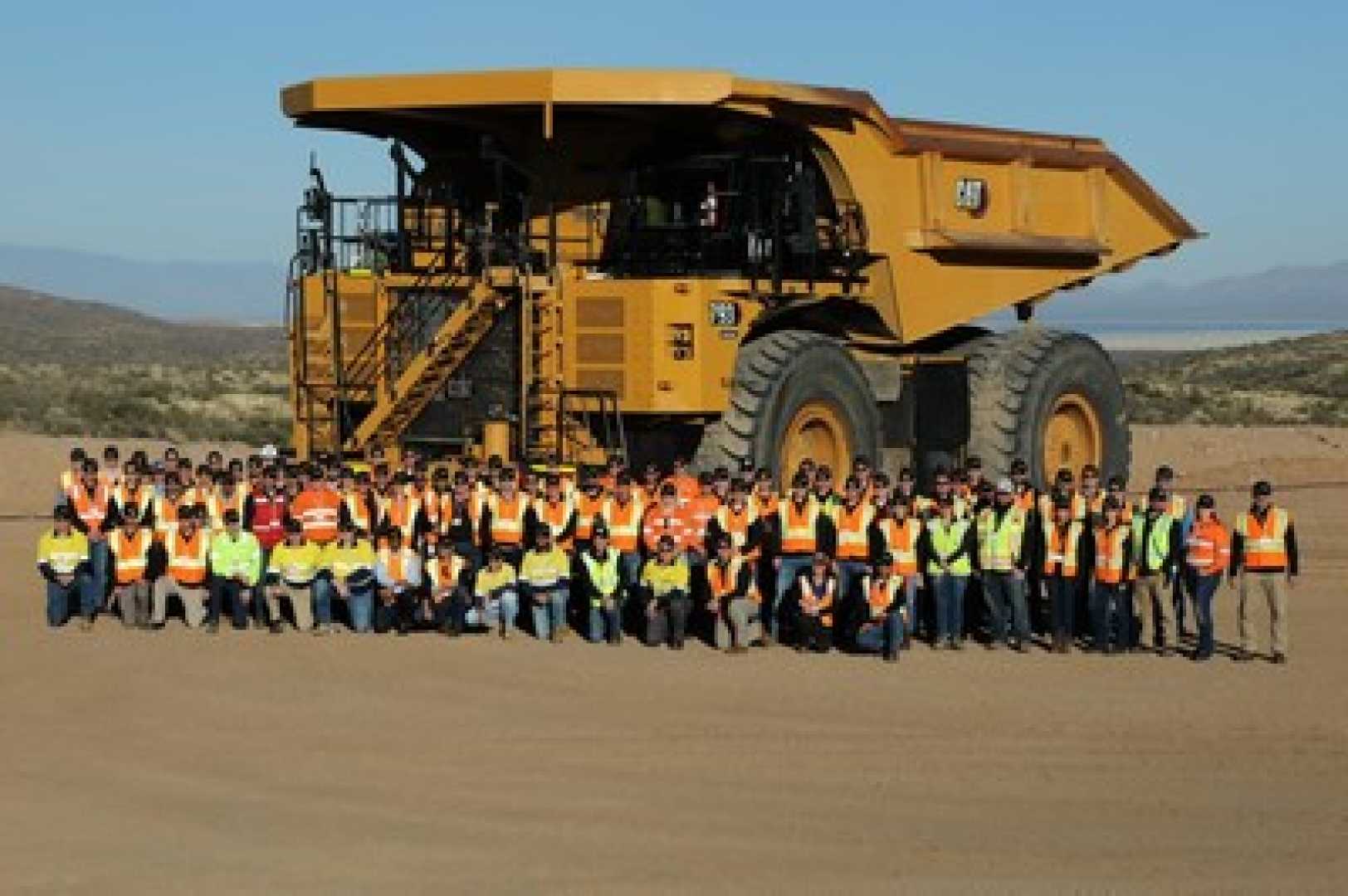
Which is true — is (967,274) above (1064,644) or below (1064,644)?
above

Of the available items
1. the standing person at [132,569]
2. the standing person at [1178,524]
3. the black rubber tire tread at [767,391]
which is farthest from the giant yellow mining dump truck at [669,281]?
the standing person at [1178,524]

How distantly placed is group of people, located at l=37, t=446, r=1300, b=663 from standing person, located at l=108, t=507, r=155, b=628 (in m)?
0.02

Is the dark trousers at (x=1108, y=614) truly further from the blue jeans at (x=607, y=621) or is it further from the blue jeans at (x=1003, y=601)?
the blue jeans at (x=607, y=621)

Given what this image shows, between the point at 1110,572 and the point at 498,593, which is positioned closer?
the point at 1110,572

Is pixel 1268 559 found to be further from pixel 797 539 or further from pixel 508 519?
pixel 508 519

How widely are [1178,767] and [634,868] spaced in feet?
12.2

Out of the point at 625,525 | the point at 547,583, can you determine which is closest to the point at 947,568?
the point at 625,525

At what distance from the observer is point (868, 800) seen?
11883mm

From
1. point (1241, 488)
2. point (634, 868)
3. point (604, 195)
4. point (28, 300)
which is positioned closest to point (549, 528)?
point (604, 195)

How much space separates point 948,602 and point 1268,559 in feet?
7.16

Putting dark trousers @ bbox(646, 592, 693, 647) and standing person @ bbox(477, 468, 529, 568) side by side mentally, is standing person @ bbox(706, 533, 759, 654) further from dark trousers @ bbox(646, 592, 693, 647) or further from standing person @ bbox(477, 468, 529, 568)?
standing person @ bbox(477, 468, 529, 568)

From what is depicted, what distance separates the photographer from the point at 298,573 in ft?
56.5

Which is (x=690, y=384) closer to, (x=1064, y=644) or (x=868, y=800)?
(x=1064, y=644)

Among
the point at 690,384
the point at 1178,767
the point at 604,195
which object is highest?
the point at 604,195
